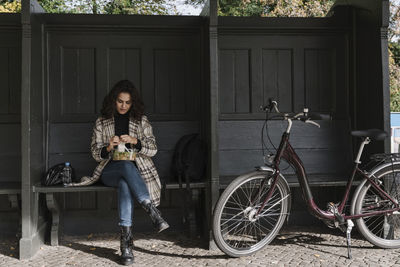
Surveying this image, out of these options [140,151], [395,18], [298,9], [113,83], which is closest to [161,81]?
[113,83]

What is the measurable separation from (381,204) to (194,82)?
2.21 m

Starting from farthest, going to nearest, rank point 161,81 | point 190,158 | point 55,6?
point 55,6 → point 161,81 → point 190,158

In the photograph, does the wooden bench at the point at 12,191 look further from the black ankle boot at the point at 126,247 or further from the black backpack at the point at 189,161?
the black backpack at the point at 189,161

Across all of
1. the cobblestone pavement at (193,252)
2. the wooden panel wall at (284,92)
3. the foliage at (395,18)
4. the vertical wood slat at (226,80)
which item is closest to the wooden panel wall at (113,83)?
the vertical wood slat at (226,80)

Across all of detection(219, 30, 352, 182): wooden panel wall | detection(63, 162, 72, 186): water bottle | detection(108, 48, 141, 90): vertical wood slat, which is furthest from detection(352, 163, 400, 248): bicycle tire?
detection(63, 162, 72, 186): water bottle

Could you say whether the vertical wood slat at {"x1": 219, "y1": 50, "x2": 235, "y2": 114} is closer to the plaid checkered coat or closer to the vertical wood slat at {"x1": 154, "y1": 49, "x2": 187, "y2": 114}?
the vertical wood slat at {"x1": 154, "y1": 49, "x2": 187, "y2": 114}

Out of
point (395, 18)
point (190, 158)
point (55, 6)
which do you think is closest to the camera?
point (190, 158)

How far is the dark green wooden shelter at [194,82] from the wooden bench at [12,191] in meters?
0.03

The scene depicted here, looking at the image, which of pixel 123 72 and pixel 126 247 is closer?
pixel 126 247

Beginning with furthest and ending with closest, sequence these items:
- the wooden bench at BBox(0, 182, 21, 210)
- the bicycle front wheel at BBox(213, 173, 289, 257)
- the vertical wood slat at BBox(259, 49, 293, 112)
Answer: the vertical wood slat at BBox(259, 49, 293, 112), the wooden bench at BBox(0, 182, 21, 210), the bicycle front wheel at BBox(213, 173, 289, 257)

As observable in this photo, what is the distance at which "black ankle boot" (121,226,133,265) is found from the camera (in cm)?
348

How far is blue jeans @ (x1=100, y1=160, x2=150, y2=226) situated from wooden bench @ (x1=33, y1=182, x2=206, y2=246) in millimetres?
174

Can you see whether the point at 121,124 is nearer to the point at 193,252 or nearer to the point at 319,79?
the point at 193,252

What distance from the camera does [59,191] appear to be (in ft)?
12.4
